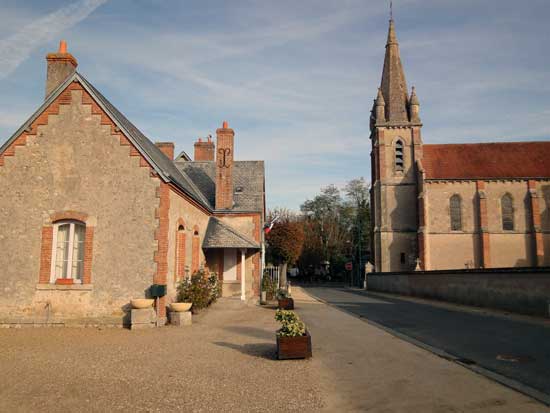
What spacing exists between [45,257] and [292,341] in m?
8.54

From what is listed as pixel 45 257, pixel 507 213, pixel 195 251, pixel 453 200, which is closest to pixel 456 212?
pixel 453 200

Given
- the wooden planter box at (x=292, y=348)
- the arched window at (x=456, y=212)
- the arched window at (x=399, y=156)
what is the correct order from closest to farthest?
the wooden planter box at (x=292, y=348), the arched window at (x=456, y=212), the arched window at (x=399, y=156)

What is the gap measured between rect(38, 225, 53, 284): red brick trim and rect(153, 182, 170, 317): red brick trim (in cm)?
317

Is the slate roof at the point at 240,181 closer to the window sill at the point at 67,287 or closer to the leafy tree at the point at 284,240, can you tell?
the leafy tree at the point at 284,240

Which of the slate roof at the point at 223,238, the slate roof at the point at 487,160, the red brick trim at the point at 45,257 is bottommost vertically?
the red brick trim at the point at 45,257

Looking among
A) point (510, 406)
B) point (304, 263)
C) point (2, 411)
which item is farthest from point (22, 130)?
point (304, 263)

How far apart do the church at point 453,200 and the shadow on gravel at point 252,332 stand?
1144 inches

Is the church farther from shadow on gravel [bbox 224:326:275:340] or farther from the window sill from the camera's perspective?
the window sill

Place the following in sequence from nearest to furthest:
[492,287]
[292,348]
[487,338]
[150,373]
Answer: [150,373]
[292,348]
[487,338]
[492,287]

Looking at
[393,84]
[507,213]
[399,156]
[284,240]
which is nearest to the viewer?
[284,240]

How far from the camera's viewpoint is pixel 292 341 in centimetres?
809

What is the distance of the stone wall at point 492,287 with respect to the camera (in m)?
14.9

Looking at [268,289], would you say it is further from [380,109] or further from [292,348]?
[380,109]

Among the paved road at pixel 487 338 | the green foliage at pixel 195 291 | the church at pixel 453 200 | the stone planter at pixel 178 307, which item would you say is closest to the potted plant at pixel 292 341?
the paved road at pixel 487 338
